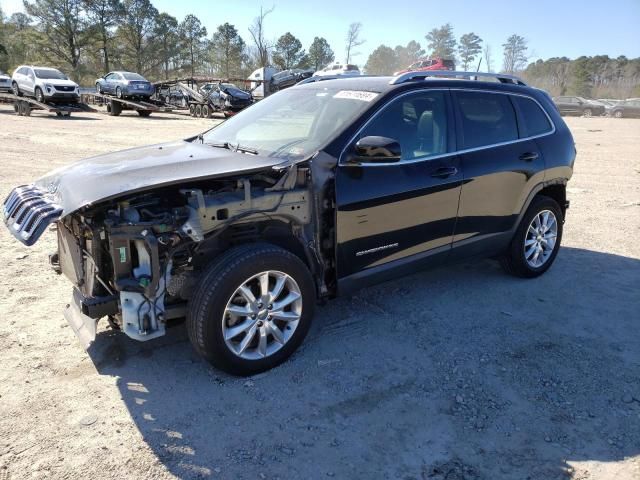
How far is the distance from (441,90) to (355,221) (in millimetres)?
1446

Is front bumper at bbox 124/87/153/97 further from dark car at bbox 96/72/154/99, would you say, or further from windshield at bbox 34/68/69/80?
windshield at bbox 34/68/69/80

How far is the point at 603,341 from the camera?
3822mm

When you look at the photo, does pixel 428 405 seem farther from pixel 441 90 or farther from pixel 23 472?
pixel 441 90

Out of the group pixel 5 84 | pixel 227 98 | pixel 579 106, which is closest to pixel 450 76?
pixel 227 98

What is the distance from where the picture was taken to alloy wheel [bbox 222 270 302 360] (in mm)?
3098

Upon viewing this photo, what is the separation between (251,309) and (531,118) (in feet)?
11.1

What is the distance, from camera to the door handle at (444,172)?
12.6ft

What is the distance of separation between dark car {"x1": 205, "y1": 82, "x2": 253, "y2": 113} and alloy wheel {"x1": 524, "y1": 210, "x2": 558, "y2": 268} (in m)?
22.5

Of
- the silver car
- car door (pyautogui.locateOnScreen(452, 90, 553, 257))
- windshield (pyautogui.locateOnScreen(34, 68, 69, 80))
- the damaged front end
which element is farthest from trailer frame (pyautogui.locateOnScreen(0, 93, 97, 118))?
car door (pyautogui.locateOnScreen(452, 90, 553, 257))

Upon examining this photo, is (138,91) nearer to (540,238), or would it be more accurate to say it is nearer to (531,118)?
(531,118)

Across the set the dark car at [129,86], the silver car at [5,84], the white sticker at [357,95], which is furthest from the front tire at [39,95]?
the white sticker at [357,95]

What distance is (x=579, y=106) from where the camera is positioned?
37.5m

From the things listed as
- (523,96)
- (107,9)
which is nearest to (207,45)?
(107,9)

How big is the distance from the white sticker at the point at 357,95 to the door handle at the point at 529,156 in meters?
1.72
